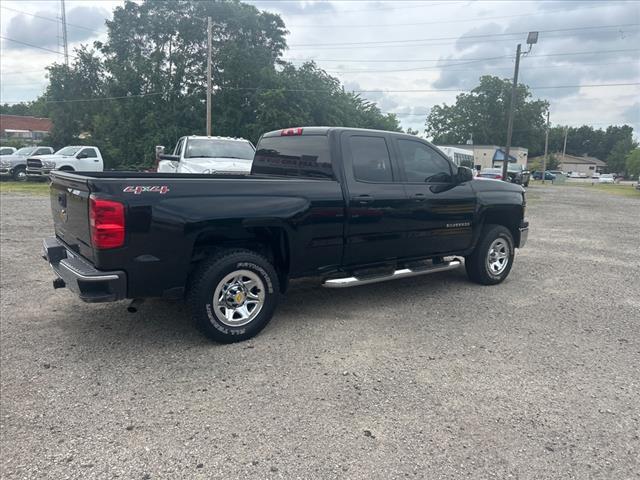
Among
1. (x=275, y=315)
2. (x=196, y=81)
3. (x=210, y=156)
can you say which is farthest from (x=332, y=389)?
(x=196, y=81)

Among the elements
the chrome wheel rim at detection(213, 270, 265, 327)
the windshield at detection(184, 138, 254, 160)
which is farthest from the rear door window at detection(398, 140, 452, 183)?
the windshield at detection(184, 138, 254, 160)

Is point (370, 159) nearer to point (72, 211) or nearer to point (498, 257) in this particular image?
point (498, 257)

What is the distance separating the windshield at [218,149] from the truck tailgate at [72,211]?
6780mm

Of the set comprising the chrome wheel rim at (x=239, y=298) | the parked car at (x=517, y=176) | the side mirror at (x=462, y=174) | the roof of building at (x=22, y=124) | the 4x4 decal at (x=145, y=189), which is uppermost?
the roof of building at (x=22, y=124)

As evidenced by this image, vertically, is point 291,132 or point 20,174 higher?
point 291,132

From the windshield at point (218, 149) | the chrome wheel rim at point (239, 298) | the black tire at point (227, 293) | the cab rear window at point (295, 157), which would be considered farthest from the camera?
the windshield at point (218, 149)

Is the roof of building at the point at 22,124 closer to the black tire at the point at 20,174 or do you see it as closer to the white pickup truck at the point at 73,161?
the black tire at the point at 20,174

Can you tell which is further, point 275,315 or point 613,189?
point 613,189

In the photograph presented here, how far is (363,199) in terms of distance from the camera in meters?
4.92

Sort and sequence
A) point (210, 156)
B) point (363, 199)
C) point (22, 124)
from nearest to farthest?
1. point (363, 199)
2. point (210, 156)
3. point (22, 124)

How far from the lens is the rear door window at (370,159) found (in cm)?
506

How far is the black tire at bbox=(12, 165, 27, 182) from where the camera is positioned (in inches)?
954

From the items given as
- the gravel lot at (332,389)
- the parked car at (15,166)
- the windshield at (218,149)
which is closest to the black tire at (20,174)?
the parked car at (15,166)

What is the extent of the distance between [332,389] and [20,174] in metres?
26.5
